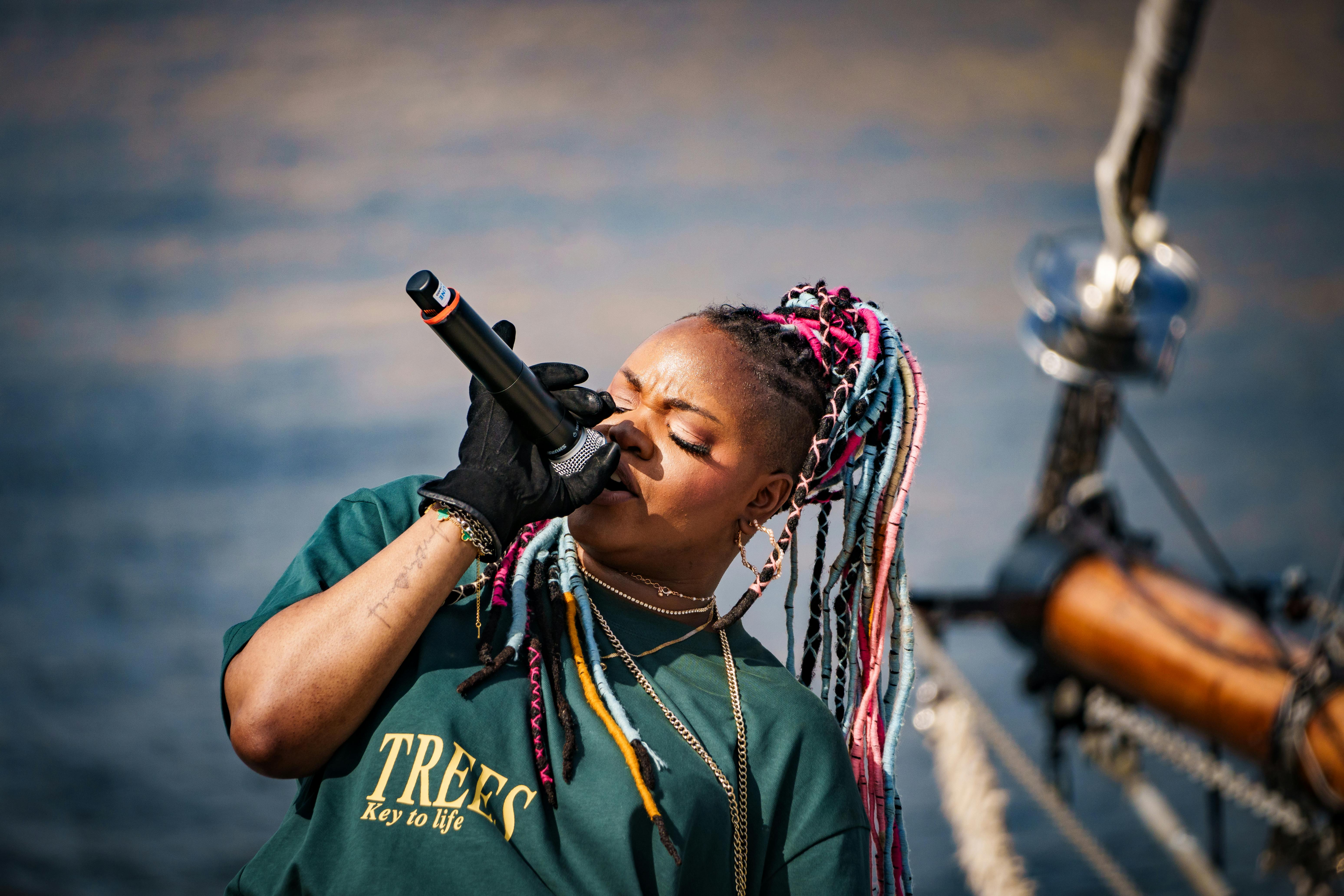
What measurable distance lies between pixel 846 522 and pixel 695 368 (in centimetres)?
23

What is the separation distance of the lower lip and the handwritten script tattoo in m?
0.18

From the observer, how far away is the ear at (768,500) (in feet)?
3.61

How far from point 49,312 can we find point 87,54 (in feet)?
2.93

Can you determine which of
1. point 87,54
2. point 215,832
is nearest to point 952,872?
point 215,832

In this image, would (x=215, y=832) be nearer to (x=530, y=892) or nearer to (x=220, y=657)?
(x=220, y=657)

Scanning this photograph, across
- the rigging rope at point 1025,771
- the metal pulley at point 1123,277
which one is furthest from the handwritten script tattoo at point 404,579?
the metal pulley at point 1123,277

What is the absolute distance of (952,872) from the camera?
4.09 meters

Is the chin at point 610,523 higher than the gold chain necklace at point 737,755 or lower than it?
higher

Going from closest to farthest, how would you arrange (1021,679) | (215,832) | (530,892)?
(530,892) → (1021,679) → (215,832)

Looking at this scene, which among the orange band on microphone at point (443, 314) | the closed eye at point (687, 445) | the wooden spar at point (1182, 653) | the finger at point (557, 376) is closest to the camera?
the orange band on microphone at point (443, 314)

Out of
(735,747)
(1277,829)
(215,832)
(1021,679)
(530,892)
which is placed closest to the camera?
(530,892)

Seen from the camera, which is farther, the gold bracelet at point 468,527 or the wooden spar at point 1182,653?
the wooden spar at point 1182,653

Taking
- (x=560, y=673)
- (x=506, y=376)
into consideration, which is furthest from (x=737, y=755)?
(x=506, y=376)

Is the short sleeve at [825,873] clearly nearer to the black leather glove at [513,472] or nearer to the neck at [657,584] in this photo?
the neck at [657,584]
